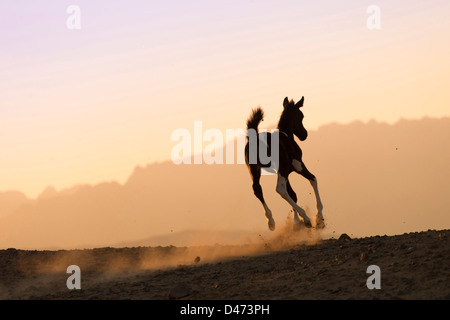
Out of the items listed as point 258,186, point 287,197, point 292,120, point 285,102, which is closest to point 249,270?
point 287,197

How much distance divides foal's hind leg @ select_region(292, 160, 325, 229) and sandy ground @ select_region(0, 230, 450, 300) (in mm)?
460

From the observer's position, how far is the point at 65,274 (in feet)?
46.6

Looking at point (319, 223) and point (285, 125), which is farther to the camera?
point (285, 125)

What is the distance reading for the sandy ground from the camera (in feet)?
33.0

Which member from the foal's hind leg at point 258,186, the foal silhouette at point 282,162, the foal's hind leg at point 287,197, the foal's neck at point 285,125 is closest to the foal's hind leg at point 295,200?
the foal silhouette at point 282,162

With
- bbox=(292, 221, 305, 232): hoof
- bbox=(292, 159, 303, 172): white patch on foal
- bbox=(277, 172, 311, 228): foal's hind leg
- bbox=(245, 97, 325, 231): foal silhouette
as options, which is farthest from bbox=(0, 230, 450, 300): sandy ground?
bbox=(292, 159, 303, 172): white patch on foal

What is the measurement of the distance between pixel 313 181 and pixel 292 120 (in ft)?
5.50

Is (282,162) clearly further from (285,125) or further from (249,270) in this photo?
(249,270)

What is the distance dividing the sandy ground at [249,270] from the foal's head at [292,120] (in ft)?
9.58

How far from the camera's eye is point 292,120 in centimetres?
1606

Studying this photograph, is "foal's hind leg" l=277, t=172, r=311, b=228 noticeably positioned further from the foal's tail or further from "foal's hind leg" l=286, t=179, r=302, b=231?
the foal's tail

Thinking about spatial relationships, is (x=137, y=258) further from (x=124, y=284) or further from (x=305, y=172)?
(x=305, y=172)
